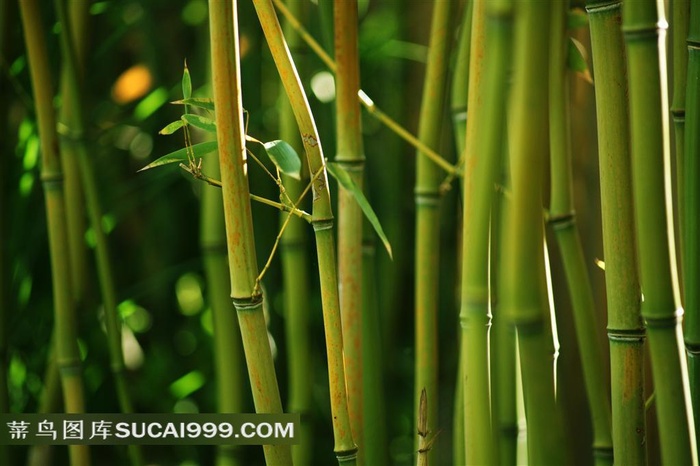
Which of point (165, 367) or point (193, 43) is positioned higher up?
point (193, 43)

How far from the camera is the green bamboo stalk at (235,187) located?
335 millimetres

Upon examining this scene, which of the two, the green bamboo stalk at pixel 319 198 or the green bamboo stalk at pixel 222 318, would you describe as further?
the green bamboo stalk at pixel 222 318

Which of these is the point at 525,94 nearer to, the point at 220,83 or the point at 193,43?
the point at 220,83

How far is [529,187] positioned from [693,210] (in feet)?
0.50

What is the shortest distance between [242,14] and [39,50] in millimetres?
253

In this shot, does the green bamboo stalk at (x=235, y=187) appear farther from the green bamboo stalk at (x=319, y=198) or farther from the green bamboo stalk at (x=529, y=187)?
the green bamboo stalk at (x=529, y=187)

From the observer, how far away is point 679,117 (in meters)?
0.41

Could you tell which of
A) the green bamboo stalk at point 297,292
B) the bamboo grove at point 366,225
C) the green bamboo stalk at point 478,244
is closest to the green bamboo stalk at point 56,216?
the bamboo grove at point 366,225

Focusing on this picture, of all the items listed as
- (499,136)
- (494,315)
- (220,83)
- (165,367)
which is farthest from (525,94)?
(165,367)

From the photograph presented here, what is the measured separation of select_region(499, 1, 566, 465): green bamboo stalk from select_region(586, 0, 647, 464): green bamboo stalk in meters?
0.07

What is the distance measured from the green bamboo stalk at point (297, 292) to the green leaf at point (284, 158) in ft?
0.47

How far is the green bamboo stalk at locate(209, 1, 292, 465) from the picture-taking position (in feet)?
1.10

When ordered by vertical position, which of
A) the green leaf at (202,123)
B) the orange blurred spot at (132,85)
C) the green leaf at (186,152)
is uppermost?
the orange blurred spot at (132,85)

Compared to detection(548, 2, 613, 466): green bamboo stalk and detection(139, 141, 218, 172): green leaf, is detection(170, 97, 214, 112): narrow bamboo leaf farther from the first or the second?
detection(548, 2, 613, 466): green bamboo stalk
